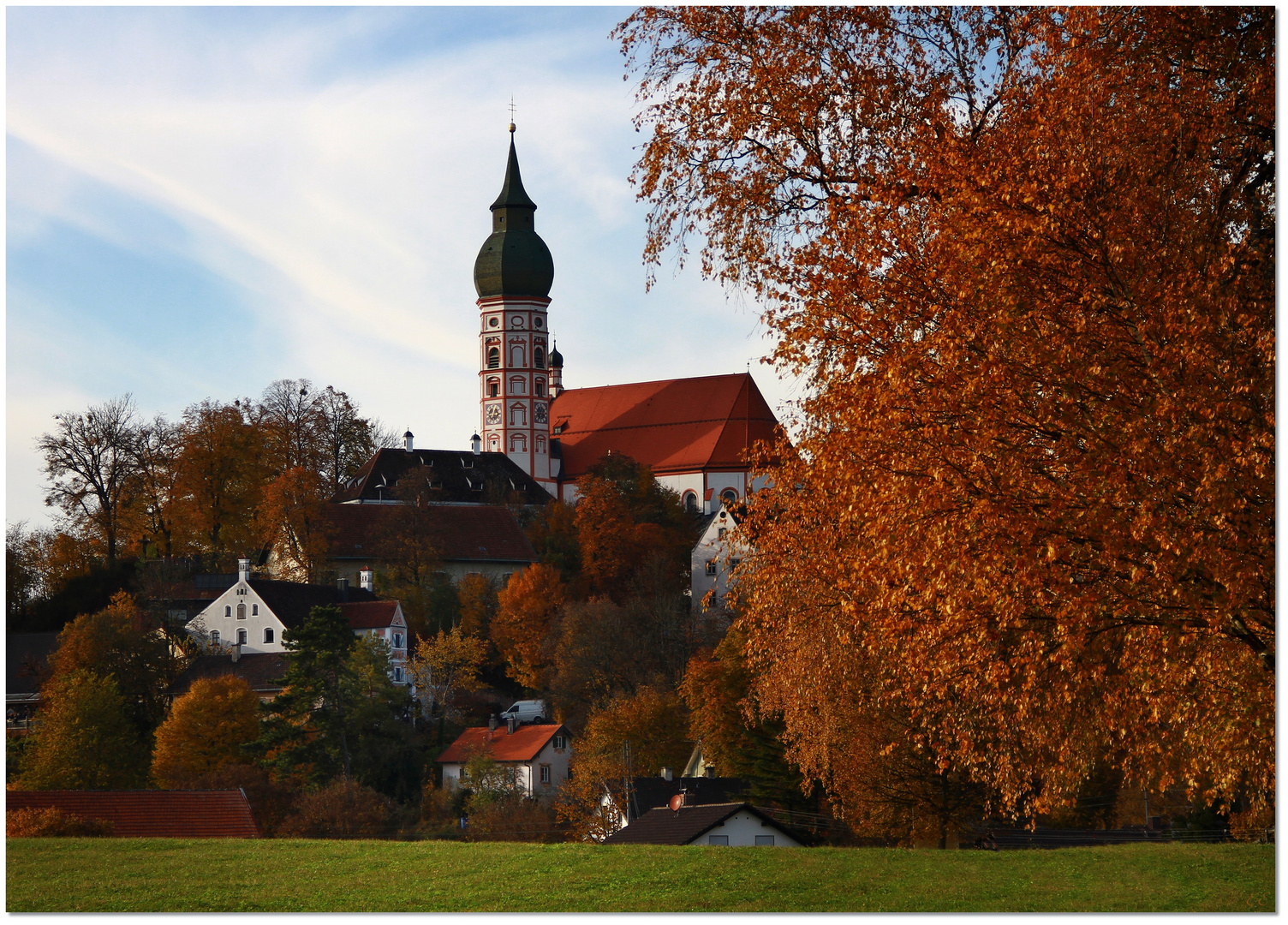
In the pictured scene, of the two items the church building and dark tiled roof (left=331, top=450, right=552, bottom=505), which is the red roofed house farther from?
the church building

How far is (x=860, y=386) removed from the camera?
8.50 metres

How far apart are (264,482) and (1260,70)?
147ft

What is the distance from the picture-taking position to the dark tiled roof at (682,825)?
70.3 feet

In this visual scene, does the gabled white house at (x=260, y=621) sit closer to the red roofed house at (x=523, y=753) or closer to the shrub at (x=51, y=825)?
the red roofed house at (x=523, y=753)

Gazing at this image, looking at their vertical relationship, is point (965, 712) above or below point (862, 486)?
below

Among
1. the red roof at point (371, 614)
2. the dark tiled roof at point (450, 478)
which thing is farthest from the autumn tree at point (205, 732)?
the dark tiled roof at point (450, 478)

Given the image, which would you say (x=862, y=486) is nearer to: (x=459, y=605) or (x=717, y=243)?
(x=717, y=243)

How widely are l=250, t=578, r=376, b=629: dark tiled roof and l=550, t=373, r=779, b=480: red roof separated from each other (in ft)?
97.3

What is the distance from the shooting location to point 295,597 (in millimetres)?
50531

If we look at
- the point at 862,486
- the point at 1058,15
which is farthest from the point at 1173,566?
the point at 1058,15

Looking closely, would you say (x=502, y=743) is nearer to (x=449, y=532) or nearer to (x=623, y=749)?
(x=623, y=749)

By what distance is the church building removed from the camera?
274 ft

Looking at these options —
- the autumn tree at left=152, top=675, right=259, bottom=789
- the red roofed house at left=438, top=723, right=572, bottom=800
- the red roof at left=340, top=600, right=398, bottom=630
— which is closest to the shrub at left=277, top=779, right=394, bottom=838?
the autumn tree at left=152, top=675, right=259, bottom=789

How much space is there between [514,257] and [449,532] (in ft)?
107
